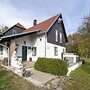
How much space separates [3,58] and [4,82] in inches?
261

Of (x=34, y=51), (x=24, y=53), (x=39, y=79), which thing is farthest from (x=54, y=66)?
(x=34, y=51)

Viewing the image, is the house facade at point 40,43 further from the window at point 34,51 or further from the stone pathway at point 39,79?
the stone pathway at point 39,79

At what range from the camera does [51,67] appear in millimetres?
15883

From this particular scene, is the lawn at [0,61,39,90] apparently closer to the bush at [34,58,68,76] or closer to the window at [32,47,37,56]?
the bush at [34,58,68,76]

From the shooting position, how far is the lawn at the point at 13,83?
10352mm

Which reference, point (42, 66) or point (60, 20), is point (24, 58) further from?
point (60, 20)

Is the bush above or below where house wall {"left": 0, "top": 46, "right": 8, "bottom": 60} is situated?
below

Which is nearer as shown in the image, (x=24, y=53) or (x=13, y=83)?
(x=13, y=83)

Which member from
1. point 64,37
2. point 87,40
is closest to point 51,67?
point 87,40

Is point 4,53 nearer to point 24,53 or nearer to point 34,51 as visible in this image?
point 24,53

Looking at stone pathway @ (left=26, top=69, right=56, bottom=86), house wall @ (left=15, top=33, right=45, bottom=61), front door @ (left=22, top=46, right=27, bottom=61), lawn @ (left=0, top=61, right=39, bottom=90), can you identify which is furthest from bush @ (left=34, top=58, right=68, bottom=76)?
front door @ (left=22, top=46, right=27, bottom=61)

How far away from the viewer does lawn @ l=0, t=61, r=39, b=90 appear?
1035 cm

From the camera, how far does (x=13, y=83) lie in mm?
11016

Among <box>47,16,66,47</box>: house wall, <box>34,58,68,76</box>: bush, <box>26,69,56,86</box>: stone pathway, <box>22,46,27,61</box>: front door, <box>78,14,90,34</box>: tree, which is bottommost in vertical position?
<box>26,69,56,86</box>: stone pathway
